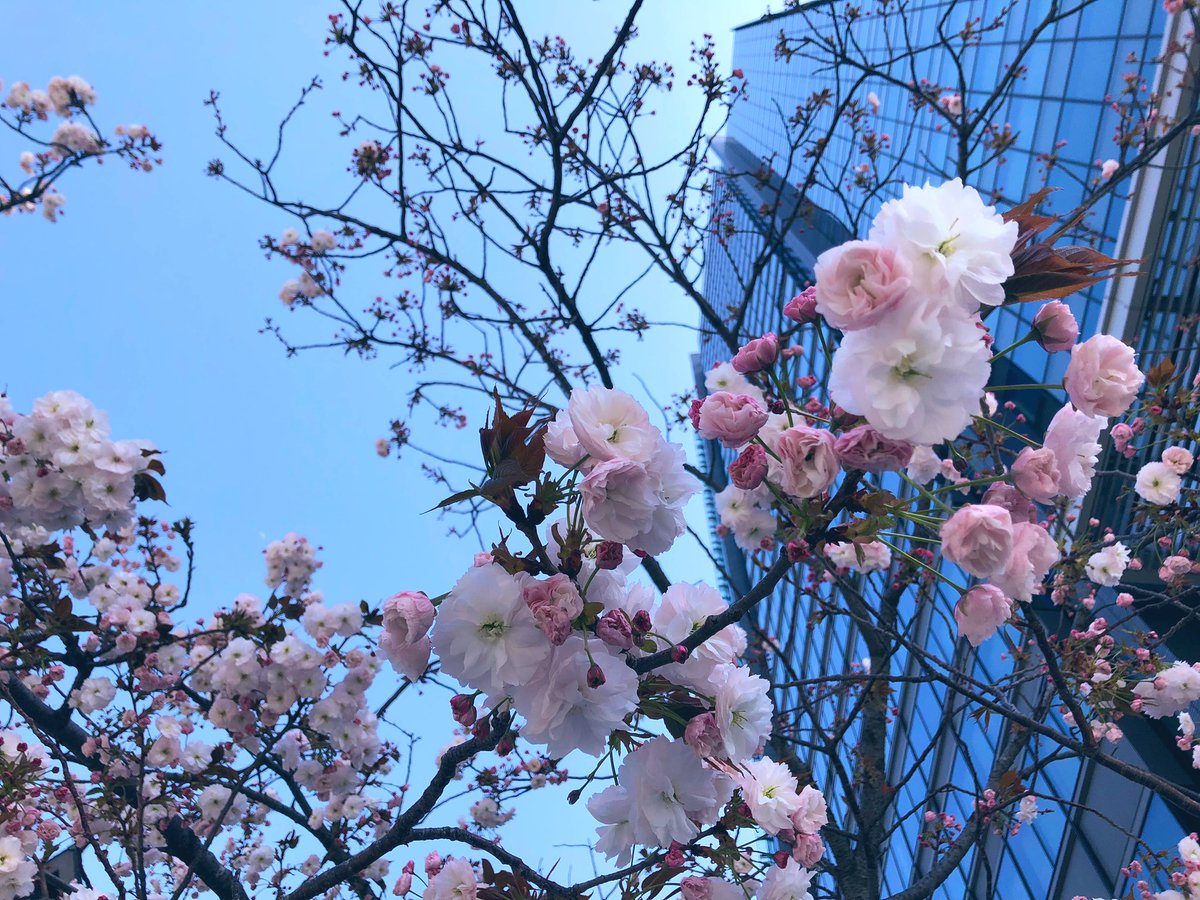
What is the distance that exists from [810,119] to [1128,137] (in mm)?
2908

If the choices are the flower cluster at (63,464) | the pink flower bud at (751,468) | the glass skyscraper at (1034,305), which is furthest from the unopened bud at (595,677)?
the flower cluster at (63,464)

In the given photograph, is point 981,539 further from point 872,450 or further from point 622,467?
point 622,467

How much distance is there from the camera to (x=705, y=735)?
72.3 inches

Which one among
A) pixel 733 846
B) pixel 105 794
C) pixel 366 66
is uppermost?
pixel 366 66

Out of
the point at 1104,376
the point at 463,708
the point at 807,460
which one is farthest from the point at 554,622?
the point at 1104,376

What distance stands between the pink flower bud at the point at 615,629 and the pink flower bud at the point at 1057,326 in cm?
125

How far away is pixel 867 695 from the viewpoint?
5273 mm

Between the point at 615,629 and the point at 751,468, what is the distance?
0.51 m

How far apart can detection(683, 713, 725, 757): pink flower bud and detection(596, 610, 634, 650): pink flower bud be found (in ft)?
1.02

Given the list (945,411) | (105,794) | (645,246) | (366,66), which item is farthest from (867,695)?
(366,66)

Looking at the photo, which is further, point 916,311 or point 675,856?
point 675,856

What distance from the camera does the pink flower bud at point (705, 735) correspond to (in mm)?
1832

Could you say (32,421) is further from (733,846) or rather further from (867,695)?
(867,695)

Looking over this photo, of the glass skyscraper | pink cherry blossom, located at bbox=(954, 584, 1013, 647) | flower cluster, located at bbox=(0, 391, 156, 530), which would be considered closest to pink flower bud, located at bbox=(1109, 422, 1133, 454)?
the glass skyscraper
